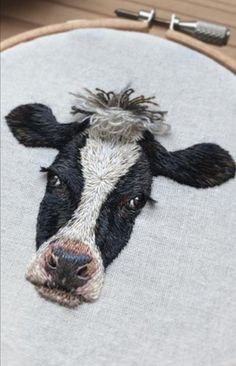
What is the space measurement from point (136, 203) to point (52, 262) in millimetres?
132

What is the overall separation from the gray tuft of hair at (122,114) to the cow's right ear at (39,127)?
0.9 inches

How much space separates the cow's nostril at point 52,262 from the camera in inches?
30.5

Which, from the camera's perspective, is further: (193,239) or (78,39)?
(78,39)

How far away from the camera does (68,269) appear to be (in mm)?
765

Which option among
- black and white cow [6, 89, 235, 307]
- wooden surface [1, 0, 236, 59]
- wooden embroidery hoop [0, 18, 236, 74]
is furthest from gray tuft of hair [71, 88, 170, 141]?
wooden surface [1, 0, 236, 59]

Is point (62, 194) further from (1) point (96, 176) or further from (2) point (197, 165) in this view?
(2) point (197, 165)

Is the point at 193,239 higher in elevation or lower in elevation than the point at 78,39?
lower

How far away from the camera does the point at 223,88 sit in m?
0.86

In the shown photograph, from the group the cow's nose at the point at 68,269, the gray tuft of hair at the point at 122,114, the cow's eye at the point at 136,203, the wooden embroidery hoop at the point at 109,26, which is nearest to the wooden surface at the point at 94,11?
the wooden embroidery hoop at the point at 109,26

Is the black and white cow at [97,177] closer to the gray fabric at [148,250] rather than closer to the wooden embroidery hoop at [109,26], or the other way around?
the gray fabric at [148,250]

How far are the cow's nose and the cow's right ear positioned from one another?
159 mm

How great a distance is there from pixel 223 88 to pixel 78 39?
23cm

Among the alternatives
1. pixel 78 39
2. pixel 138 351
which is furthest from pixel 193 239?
pixel 78 39

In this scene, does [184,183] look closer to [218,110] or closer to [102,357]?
[218,110]
